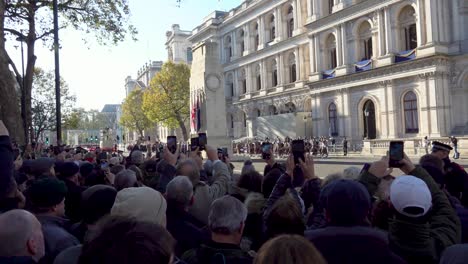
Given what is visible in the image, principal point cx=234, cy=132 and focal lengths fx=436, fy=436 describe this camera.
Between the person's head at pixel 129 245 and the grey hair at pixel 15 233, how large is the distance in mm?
1083

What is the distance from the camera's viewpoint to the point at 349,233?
283 centimetres

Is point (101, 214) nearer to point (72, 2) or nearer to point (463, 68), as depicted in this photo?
point (72, 2)

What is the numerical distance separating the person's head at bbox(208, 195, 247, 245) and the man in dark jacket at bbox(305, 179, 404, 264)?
0.49 meters

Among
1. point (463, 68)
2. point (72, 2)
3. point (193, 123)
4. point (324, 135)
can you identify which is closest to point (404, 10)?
point (463, 68)

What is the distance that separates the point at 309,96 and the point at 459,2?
1713cm

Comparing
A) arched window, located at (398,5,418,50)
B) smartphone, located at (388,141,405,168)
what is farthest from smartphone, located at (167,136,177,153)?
arched window, located at (398,5,418,50)

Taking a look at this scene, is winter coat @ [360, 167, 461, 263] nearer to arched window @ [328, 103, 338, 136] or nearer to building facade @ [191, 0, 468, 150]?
building facade @ [191, 0, 468, 150]

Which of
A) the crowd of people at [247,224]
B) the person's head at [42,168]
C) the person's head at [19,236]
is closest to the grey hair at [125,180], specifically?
the crowd of people at [247,224]

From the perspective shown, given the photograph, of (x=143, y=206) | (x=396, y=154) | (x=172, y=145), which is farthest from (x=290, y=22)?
(x=143, y=206)

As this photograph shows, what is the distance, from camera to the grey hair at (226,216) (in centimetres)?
299

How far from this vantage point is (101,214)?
371cm

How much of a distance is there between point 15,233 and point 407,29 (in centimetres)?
3628

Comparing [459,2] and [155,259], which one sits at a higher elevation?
[459,2]

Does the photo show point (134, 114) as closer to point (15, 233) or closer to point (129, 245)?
point (15, 233)
